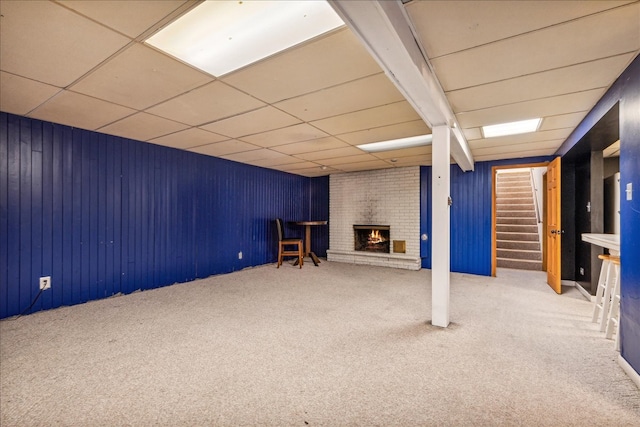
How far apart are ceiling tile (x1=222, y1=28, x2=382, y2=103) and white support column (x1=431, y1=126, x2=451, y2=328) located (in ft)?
3.97

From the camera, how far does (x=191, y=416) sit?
1534 millimetres

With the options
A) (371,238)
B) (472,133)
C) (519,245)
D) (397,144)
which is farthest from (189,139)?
(519,245)

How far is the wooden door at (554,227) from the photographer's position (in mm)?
4102

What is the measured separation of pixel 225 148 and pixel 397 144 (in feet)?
9.27

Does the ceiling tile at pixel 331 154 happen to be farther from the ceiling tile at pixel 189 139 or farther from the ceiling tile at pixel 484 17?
the ceiling tile at pixel 484 17

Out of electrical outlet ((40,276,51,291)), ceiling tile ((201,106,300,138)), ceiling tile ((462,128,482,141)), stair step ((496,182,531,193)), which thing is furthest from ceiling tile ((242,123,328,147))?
stair step ((496,182,531,193))

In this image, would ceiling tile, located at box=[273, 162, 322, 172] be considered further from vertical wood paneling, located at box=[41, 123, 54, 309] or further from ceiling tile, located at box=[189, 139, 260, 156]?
vertical wood paneling, located at box=[41, 123, 54, 309]

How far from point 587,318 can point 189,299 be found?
15.7 ft

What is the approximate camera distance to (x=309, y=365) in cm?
207

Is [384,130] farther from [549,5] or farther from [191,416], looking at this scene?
[191,416]

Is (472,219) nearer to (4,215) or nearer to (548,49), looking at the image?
(548,49)

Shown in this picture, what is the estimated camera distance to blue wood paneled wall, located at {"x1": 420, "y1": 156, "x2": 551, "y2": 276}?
5.45 m

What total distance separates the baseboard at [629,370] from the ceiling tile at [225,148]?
460cm

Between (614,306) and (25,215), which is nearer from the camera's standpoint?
(614,306)
